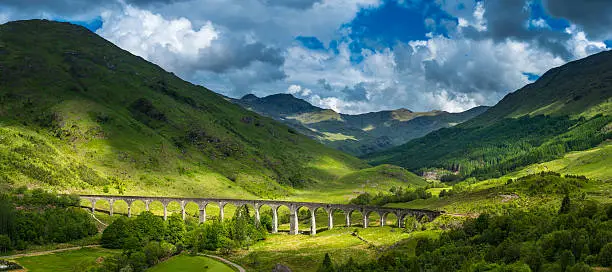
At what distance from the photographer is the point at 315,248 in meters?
118

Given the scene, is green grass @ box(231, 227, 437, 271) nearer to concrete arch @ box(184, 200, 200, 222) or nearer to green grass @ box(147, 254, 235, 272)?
green grass @ box(147, 254, 235, 272)

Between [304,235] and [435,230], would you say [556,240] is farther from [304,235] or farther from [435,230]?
[304,235]

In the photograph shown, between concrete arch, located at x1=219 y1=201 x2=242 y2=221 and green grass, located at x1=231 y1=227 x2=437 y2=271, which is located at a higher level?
concrete arch, located at x1=219 y1=201 x2=242 y2=221

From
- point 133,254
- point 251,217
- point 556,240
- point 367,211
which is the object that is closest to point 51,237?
point 133,254

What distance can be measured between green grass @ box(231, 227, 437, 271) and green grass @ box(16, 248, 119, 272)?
3222 centimetres

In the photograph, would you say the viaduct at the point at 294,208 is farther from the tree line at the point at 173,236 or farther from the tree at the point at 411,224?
the tree line at the point at 173,236

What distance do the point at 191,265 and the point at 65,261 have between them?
1084 inches

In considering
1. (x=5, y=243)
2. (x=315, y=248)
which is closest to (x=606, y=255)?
(x=315, y=248)

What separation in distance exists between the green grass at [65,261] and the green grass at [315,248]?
106 feet

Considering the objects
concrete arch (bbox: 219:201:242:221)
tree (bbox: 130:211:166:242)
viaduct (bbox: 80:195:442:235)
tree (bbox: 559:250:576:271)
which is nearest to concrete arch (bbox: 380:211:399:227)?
viaduct (bbox: 80:195:442:235)

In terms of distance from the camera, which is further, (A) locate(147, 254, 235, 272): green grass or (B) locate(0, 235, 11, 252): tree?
(B) locate(0, 235, 11, 252): tree

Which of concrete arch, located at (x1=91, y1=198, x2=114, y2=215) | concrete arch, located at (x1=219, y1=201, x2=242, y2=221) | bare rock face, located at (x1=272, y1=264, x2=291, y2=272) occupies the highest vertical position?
concrete arch, located at (x1=91, y1=198, x2=114, y2=215)

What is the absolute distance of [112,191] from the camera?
632ft

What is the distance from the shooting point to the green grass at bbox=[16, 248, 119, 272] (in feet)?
307
